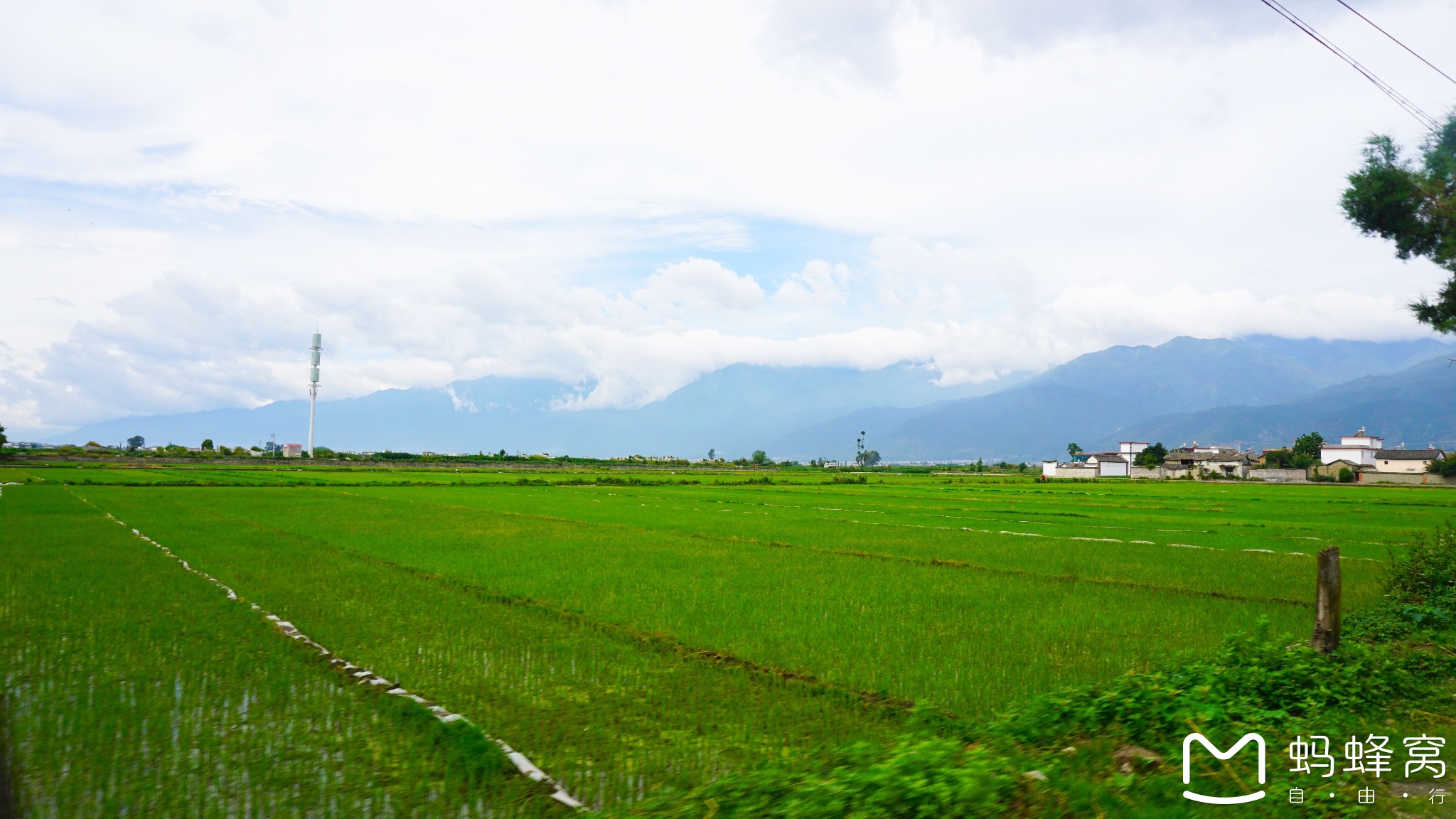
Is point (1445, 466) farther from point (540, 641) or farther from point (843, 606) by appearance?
point (540, 641)

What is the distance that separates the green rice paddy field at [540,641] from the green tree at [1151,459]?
97.0 m

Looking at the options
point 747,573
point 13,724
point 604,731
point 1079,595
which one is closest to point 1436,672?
point 1079,595

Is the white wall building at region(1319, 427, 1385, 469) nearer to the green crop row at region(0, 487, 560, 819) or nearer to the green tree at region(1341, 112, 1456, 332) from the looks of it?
the green tree at region(1341, 112, 1456, 332)

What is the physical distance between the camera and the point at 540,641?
774 cm

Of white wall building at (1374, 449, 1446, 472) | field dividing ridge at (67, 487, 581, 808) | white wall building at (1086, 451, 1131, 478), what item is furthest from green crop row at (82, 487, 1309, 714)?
white wall building at (1086, 451, 1131, 478)

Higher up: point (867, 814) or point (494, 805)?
point (867, 814)

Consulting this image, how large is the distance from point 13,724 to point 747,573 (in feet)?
29.7

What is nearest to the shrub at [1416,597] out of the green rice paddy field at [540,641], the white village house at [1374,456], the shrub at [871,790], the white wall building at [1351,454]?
the green rice paddy field at [540,641]

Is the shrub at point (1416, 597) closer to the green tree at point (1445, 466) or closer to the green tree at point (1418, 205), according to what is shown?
the green tree at point (1418, 205)

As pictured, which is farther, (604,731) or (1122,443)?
(1122,443)

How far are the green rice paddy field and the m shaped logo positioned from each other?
1.48 meters

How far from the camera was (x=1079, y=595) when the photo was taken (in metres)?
10.7

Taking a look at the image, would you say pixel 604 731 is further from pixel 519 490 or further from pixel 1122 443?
pixel 1122 443

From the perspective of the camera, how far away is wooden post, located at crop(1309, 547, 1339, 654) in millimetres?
6227
